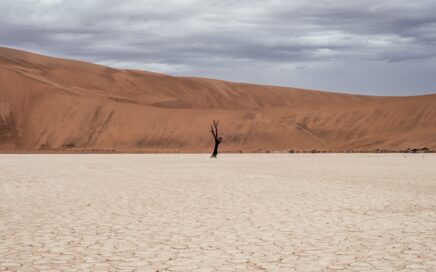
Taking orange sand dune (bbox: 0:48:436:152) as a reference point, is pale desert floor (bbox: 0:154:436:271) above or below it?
below

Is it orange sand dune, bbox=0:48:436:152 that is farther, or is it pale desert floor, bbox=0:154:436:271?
orange sand dune, bbox=0:48:436:152

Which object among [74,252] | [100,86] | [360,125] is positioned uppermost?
[100,86]

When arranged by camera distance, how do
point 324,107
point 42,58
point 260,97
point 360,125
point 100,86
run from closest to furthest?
point 360,125 < point 324,107 < point 100,86 < point 42,58 < point 260,97

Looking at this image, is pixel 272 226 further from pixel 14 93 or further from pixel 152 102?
pixel 152 102

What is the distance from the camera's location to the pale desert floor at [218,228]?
7.53 m

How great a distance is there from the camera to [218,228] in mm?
10312

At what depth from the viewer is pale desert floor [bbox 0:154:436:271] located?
24.7 feet

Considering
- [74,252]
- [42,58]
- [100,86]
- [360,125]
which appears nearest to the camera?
[74,252]

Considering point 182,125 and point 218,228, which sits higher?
point 182,125

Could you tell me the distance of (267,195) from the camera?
637 inches

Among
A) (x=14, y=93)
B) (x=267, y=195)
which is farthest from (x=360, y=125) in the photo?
(x=267, y=195)

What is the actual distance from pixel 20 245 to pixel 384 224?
20.0ft

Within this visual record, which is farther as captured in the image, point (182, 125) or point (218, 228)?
point (182, 125)

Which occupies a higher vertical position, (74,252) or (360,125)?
(360,125)
